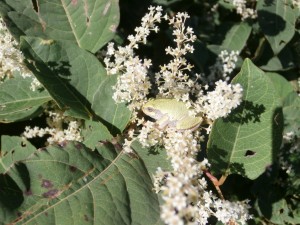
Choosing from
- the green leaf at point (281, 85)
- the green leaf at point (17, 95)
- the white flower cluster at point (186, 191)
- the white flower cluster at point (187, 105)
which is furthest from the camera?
the green leaf at point (281, 85)

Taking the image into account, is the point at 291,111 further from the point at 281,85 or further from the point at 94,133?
the point at 94,133

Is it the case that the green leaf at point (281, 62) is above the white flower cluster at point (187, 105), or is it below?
below

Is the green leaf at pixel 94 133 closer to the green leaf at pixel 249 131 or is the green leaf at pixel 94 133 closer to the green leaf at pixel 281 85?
the green leaf at pixel 249 131

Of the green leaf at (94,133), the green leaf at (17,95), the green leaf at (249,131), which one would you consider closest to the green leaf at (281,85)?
the green leaf at (249,131)

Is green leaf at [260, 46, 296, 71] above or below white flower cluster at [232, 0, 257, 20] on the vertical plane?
below

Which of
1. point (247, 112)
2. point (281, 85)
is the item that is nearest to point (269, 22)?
point (281, 85)

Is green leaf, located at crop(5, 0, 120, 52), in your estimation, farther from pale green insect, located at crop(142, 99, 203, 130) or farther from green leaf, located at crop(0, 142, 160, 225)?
green leaf, located at crop(0, 142, 160, 225)

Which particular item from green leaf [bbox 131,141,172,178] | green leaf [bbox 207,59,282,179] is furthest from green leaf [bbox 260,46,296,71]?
green leaf [bbox 131,141,172,178]
